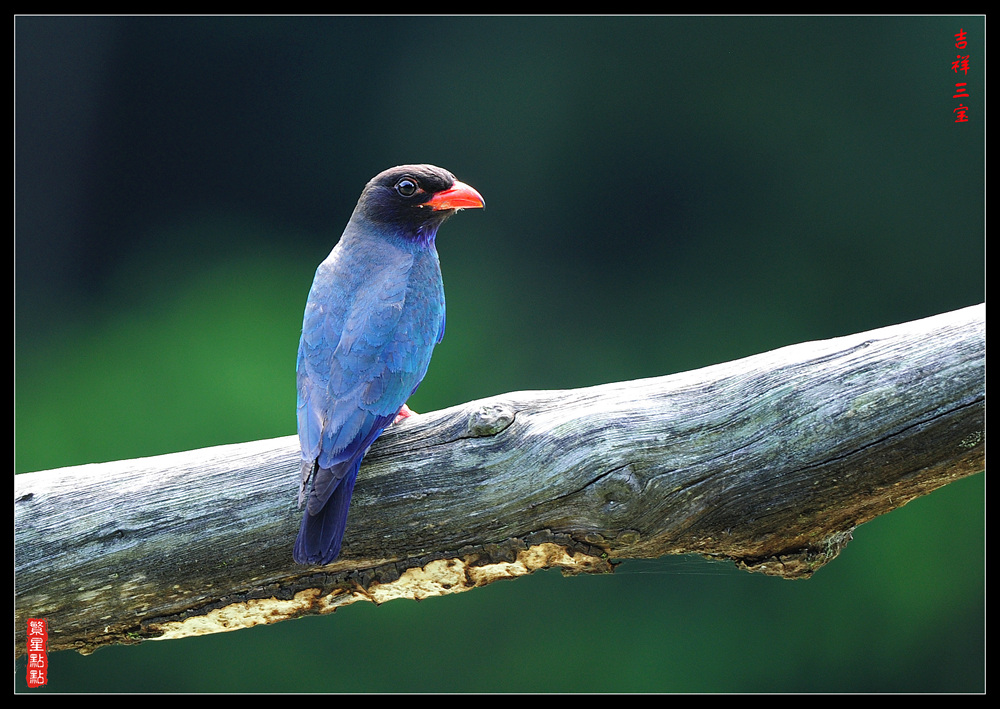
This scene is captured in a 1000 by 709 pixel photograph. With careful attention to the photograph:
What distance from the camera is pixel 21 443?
15.6 feet

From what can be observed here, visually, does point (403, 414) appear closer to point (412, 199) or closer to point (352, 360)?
point (352, 360)

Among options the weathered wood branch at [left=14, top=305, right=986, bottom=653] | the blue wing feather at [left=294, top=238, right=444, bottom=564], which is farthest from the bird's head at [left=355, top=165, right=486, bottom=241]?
the weathered wood branch at [left=14, top=305, right=986, bottom=653]

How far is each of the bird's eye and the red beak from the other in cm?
5

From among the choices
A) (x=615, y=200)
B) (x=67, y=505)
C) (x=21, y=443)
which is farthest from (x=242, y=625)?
(x=615, y=200)

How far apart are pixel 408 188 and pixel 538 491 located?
1.17 m

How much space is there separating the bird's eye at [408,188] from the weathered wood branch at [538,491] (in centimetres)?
88

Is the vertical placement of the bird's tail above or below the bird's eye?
below

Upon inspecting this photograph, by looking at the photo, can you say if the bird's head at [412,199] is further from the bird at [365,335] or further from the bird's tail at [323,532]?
the bird's tail at [323,532]

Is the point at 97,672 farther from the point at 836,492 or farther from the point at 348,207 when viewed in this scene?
the point at 836,492

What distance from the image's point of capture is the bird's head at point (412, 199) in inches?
111

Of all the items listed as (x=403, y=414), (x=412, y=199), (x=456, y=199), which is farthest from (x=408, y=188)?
(x=403, y=414)

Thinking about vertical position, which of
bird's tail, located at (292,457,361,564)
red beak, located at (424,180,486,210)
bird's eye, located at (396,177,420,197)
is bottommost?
bird's tail, located at (292,457,361,564)

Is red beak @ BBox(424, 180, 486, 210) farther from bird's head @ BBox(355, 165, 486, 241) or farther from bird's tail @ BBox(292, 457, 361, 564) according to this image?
bird's tail @ BBox(292, 457, 361, 564)

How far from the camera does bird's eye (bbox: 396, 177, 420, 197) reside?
2.83 metres
